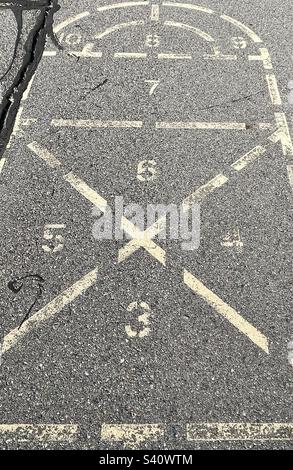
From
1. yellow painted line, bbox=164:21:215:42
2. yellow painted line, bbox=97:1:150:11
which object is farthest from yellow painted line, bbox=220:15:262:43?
yellow painted line, bbox=97:1:150:11

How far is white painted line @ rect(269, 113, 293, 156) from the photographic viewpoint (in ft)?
19.8

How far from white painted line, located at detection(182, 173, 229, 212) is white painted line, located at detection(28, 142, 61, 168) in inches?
61.3

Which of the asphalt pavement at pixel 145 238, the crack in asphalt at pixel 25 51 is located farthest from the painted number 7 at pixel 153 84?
the crack in asphalt at pixel 25 51

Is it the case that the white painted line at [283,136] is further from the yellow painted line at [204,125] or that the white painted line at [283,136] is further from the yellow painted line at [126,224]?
the yellow painted line at [126,224]

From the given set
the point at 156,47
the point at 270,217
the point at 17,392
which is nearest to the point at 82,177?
the point at 270,217

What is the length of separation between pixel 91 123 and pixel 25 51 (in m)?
2.03

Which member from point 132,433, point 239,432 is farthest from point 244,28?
point 132,433

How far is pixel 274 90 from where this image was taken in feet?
22.5

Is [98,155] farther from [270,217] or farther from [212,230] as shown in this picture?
[270,217]

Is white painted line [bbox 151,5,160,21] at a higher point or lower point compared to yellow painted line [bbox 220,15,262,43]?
higher

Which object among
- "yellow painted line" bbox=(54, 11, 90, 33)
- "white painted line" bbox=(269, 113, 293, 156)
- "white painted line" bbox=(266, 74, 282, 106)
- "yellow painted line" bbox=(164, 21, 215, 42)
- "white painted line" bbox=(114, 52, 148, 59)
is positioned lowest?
"white painted line" bbox=(269, 113, 293, 156)

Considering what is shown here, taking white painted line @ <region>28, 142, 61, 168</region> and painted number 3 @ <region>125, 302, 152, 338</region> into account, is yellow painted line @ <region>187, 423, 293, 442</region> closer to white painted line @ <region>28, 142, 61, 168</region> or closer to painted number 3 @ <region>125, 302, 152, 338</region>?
painted number 3 @ <region>125, 302, 152, 338</region>

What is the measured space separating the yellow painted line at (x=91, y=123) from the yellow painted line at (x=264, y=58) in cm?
220
